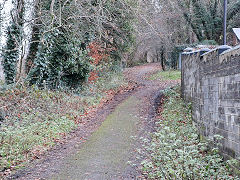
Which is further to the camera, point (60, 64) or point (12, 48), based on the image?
point (60, 64)

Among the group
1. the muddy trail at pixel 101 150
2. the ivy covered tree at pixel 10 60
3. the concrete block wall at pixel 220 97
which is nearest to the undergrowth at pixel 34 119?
the muddy trail at pixel 101 150

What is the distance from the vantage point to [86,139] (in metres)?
8.09

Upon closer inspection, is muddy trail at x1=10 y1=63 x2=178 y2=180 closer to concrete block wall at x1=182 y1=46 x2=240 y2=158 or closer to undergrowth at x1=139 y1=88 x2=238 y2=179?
undergrowth at x1=139 y1=88 x2=238 y2=179

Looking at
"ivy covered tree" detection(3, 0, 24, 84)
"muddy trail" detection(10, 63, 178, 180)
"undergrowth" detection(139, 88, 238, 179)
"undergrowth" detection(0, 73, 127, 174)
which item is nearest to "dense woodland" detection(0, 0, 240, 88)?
"ivy covered tree" detection(3, 0, 24, 84)

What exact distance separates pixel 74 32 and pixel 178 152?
10512 millimetres

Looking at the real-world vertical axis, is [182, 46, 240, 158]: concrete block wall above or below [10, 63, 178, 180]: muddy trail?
above

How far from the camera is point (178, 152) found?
378cm

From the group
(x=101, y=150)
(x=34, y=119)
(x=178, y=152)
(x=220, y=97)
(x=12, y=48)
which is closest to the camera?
(x=178, y=152)

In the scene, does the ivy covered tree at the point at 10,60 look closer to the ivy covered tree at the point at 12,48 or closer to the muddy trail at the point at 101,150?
the ivy covered tree at the point at 12,48

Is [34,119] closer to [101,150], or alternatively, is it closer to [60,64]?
[101,150]

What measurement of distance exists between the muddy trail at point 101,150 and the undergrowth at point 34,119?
0.44m

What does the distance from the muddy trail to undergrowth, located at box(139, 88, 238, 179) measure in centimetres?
49

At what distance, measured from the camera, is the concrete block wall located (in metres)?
4.73

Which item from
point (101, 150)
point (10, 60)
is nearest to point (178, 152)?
point (101, 150)
